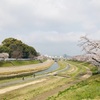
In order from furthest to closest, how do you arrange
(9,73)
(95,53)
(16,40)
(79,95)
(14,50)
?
1. (16,40)
2. (14,50)
3. (9,73)
4. (95,53)
5. (79,95)

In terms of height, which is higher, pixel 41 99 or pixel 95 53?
pixel 95 53

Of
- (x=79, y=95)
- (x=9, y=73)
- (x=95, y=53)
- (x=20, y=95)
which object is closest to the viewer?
(x=79, y=95)

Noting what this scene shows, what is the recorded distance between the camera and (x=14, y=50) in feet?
376

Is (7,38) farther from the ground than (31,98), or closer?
farther from the ground

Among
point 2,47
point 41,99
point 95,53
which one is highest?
point 2,47

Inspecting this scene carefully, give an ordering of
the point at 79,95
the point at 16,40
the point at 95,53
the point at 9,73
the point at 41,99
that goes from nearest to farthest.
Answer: the point at 79,95 < the point at 41,99 < the point at 95,53 < the point at 9,73 < the point at 16,40

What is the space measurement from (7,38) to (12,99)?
99.9 m

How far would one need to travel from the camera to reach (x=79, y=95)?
2864 cm

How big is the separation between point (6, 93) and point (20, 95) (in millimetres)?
2728

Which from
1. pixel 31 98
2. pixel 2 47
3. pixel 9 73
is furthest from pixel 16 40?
pixel 31 98

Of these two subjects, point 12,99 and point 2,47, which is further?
point 2,47

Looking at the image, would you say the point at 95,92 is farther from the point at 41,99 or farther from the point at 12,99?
the point at 12,99

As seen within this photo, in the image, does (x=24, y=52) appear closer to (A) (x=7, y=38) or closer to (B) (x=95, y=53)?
(A) (x=7, y=38)

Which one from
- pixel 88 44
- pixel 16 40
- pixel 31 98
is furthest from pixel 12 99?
pixel 16 40
